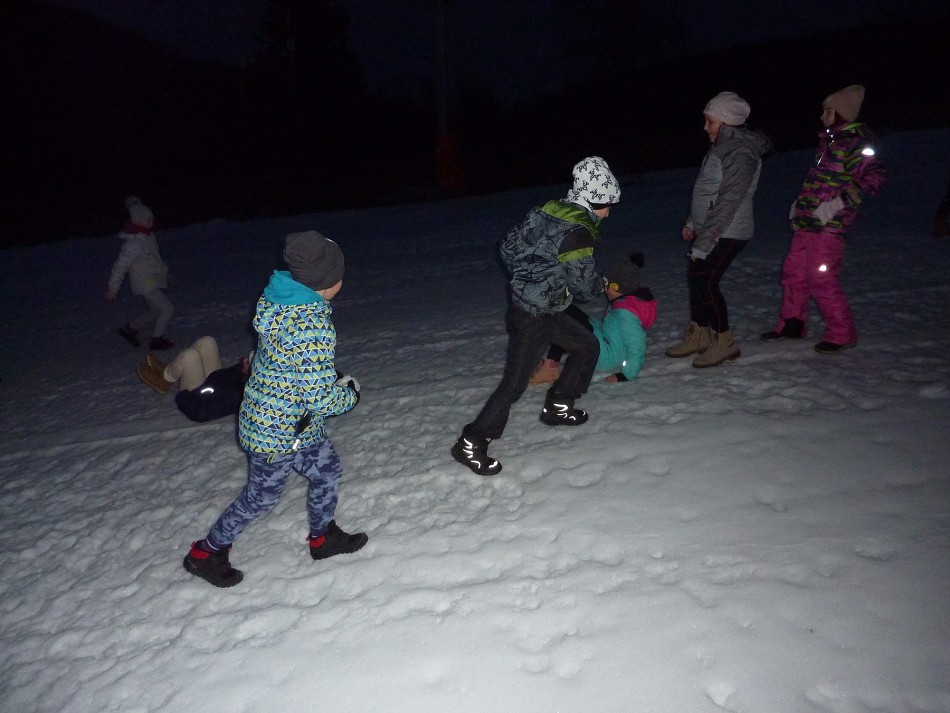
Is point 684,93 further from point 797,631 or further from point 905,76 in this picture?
point 797,631

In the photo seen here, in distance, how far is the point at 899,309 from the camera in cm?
605

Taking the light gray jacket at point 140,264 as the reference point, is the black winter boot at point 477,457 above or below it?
below

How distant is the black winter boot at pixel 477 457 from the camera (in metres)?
4.01

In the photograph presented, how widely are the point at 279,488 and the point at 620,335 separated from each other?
276 centimetres

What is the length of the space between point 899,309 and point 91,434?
6695 millimetres

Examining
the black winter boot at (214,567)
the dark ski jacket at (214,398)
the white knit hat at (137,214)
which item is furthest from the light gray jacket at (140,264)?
the black winter boot at (214,567)

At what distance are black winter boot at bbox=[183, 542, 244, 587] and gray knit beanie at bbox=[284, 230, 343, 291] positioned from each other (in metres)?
1.39

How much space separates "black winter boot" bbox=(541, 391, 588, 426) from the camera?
14.7 ft

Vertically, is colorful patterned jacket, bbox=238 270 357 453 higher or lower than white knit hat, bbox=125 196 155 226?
lower

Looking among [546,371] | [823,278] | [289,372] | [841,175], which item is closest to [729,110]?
[841,175]

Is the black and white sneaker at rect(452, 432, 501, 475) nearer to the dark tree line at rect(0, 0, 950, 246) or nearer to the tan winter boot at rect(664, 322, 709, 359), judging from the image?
the tan winter boot at rect(664, 322, 709, 359)

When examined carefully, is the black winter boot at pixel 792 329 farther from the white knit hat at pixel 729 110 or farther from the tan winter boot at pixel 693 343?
the white knit hat at pixel 729 110

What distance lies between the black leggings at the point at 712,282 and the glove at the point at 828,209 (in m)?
0.55

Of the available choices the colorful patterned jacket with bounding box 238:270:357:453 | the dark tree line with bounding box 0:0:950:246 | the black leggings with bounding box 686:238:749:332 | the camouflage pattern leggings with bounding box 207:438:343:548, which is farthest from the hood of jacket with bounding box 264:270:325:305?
the dark tree line with bounding box 0:0:950:246
